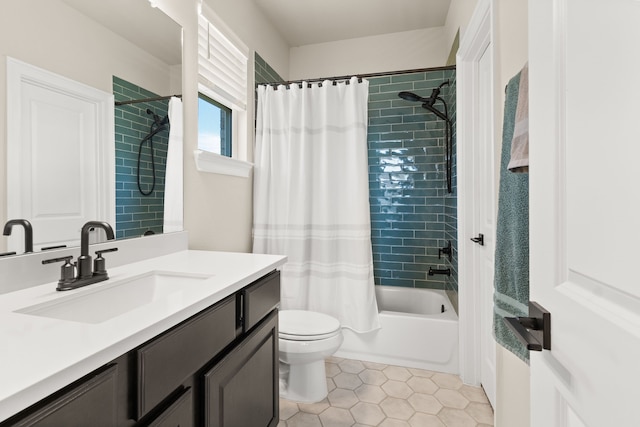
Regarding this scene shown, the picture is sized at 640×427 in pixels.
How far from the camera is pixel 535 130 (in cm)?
63

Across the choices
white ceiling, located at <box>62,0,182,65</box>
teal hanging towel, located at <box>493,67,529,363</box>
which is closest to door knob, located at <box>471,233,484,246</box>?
teal hanging towel, located at <box>493,67,529,363</box>

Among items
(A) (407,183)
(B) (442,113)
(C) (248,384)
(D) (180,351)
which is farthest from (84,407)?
(B) (442,113)

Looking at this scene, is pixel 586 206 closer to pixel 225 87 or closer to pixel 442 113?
pixel 225 87

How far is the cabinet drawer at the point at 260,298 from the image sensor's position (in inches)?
45.1

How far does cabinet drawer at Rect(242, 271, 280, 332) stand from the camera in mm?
1146

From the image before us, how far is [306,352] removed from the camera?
1.74 m

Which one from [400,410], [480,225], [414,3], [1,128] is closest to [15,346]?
[1,128]

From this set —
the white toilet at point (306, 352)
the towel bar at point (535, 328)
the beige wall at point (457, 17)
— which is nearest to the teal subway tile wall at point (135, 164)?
the white toilet at point (306, 352)

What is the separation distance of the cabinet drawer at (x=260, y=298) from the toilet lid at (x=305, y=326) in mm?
462

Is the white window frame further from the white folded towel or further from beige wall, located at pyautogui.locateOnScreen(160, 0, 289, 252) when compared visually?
the white folded towel

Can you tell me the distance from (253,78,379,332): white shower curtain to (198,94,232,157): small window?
12.4 inches

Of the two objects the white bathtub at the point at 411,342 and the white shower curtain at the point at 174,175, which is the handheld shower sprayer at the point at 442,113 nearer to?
the white bathtub at the point at 411,342

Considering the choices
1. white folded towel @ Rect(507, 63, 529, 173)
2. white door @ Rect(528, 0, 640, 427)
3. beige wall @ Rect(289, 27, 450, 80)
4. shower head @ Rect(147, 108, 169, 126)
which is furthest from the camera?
beige wall @ Rect(289, 27, 450, 80)

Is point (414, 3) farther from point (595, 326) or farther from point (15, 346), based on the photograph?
point (15, 346)
